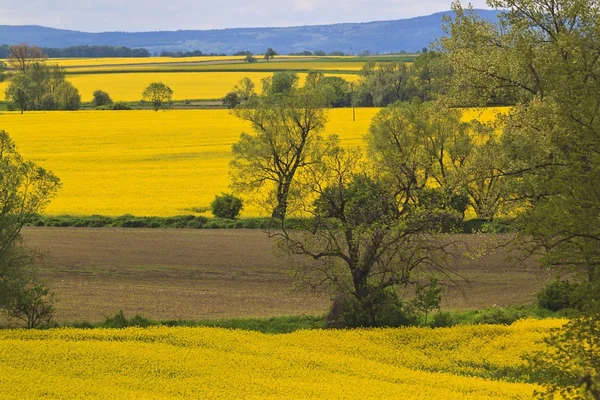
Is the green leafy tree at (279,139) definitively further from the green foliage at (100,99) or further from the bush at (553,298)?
the green foliage at (100,99)

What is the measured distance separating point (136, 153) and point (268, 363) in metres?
59.2

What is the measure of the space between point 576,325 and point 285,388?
7.04 metres

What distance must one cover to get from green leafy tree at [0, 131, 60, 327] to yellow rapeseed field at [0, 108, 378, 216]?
24727 mm

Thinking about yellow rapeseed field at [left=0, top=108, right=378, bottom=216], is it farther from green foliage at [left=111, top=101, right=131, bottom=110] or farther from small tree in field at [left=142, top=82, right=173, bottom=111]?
green foliage at [left=111, top=101, right=131, bottom=110]

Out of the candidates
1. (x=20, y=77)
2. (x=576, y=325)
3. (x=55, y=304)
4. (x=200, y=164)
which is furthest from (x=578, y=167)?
(x=20, y=77)

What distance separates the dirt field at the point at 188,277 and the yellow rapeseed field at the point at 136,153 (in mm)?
8393

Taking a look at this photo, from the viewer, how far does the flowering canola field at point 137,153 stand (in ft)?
182

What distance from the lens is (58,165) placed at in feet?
234

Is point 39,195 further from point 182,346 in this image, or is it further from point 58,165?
point 58,165

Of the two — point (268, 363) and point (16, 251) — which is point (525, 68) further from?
point (16, 251)

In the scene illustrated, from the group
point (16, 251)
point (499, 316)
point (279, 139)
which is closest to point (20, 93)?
point (279, 139)

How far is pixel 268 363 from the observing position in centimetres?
2086

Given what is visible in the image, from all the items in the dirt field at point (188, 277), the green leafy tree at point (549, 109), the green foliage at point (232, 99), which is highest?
the green leafy tree at point (549, 109)

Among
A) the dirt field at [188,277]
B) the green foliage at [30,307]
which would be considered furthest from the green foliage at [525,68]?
the green foliage at [30,307]
